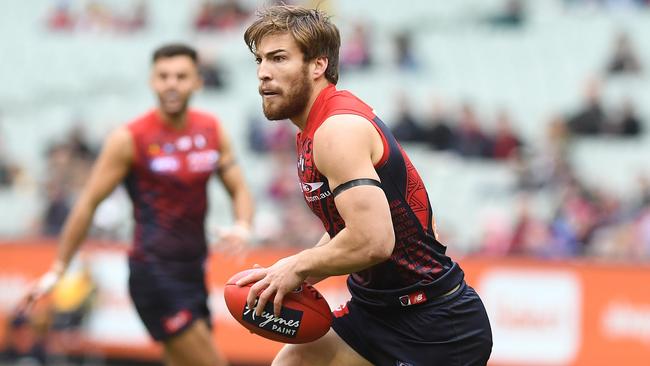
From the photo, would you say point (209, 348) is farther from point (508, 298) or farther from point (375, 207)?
point (508, 298)

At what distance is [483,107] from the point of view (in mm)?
15000

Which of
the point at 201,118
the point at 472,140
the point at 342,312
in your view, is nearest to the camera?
the point at 342,312

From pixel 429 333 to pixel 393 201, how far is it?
638 millimetres

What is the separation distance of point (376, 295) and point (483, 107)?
409 inches

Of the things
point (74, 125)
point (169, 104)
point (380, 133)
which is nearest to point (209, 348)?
point (169, 104)

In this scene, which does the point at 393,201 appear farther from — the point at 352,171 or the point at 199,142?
the point at 199,142

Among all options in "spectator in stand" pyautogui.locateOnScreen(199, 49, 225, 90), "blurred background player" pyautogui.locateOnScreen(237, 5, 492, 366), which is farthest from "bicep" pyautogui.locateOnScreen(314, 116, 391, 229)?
"spectator in stand" pyautogui.locateOnScreen(199, 49, 225, 90)

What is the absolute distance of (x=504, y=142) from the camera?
538 inches

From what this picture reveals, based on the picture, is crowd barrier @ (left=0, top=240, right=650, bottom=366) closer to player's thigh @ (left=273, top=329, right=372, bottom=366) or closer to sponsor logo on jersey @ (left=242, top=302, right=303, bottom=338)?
player's thigh @ (left=273, top=329, right=372, bottom=366)

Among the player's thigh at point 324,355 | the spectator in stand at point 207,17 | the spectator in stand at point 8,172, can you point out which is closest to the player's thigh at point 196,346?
the player's thigh at point 324,355

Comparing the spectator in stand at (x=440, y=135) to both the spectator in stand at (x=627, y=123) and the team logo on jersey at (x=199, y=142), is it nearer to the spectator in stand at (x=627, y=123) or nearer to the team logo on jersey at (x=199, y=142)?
the spectator in stand at (x=627, y=123)

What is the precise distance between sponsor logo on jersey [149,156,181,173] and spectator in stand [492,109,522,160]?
23.1 ft

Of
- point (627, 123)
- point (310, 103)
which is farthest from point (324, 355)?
point (627, 123)

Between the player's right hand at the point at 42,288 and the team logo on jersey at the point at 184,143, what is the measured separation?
3.52ft
